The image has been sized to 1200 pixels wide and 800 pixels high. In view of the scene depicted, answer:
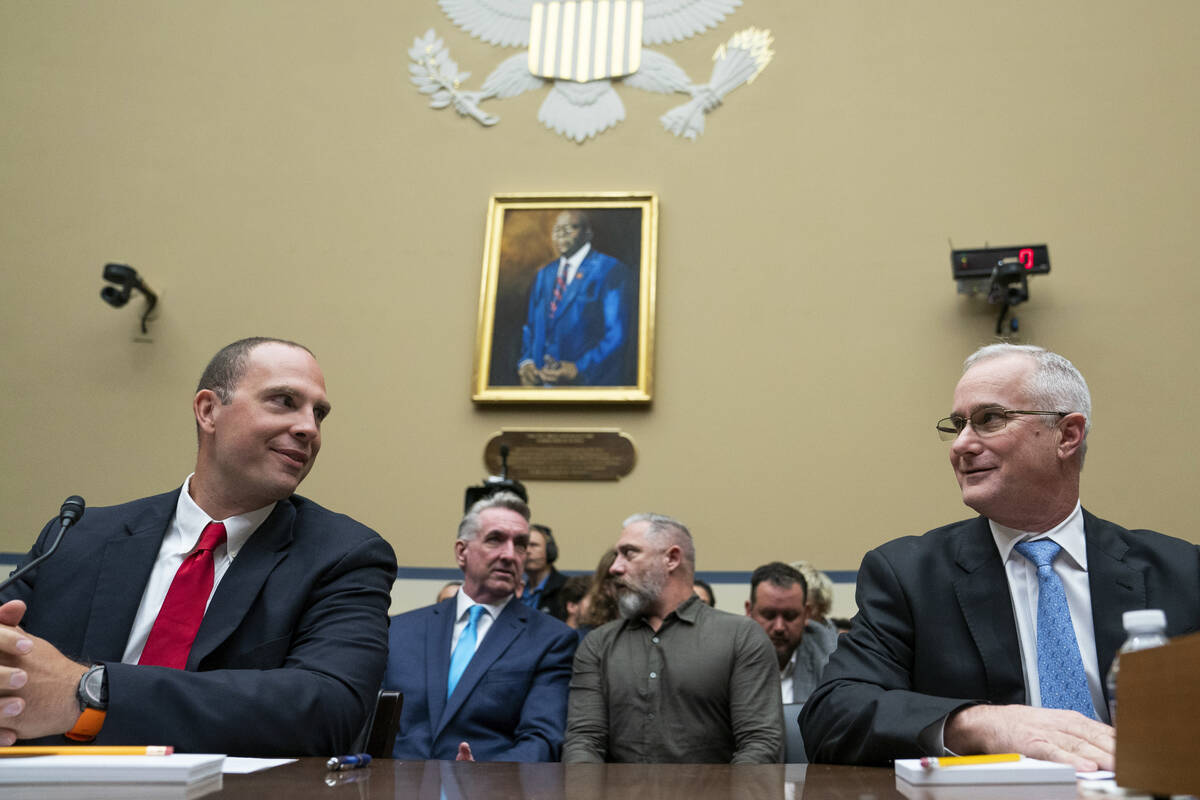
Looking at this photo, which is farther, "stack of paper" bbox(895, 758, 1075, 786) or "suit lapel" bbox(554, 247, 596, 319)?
"suit lapel" bbox(554, 247, 596, 319)

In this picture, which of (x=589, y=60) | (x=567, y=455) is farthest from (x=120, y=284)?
(x=589, y=60)

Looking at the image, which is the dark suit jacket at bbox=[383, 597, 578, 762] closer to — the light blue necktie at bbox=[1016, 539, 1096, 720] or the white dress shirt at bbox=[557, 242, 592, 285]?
the light blue necktie at bbox=[1016, 539, 1096, 720]

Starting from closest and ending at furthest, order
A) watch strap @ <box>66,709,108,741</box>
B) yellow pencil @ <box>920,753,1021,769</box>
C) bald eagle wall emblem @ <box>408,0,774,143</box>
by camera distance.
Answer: yellow pencil @ <box>920,753,1021,769</box> < watch strap @ <box>66,709,108,741</box> < bald eagle wall emblem @ <box>408,0,774,143</box>

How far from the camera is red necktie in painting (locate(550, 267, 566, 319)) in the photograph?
6730mm

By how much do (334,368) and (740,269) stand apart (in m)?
2.77

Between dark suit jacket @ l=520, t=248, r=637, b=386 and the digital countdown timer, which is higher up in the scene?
the digital countdown timer

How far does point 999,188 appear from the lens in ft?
21.9

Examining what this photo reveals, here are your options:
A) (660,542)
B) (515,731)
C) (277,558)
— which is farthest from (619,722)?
(277,558)

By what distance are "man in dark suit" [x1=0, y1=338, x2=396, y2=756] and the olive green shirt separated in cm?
163

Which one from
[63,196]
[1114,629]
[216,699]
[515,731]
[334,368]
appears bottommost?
[515,731]

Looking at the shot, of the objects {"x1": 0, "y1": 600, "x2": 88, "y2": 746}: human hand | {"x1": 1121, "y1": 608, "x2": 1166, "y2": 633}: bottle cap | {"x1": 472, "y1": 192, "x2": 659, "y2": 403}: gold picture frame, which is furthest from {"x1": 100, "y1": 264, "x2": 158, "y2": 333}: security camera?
{"x1": 1121, "y1": 608, "x2": 1166, "y2": 633}: bottle cap

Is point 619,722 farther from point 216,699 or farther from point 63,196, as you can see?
point 63,196

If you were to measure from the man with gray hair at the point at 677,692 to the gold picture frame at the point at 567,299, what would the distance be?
2.73 meters

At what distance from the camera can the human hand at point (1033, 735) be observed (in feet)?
5.06
